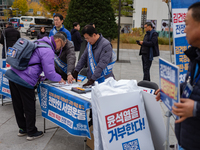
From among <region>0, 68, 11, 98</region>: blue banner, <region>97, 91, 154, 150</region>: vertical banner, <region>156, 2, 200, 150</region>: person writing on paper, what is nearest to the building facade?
<region>0, 68, 11, 98</region>: blue banner

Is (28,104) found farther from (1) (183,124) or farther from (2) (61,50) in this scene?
(1) (183,124)

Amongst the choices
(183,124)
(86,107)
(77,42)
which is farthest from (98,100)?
(77,42)

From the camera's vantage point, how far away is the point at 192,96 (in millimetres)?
1604

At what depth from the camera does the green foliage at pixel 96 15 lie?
39.9 ft

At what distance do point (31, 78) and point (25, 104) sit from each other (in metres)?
0.45

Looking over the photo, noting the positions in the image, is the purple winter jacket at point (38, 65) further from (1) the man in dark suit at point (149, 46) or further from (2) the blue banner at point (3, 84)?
(1) the man in dark suit at point (149, 46)

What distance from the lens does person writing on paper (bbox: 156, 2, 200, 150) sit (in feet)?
4.85

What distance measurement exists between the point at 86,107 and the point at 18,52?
1.29 metres

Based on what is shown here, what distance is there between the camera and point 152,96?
2.59 metres

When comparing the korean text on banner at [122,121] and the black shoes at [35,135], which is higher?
the korean text on banner at [122,121]

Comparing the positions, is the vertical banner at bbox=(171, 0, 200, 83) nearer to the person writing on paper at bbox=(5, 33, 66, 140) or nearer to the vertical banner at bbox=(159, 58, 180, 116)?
the vertical banner at bbox=(159, 58, 180, 116)

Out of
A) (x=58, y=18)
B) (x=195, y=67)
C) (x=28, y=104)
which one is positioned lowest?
(x=28, y=104)

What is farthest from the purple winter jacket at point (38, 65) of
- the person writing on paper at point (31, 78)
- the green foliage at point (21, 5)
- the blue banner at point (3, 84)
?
the green foliage at point (21, 5)

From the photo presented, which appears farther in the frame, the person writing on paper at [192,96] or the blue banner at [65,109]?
the blue banner at [65,109]
